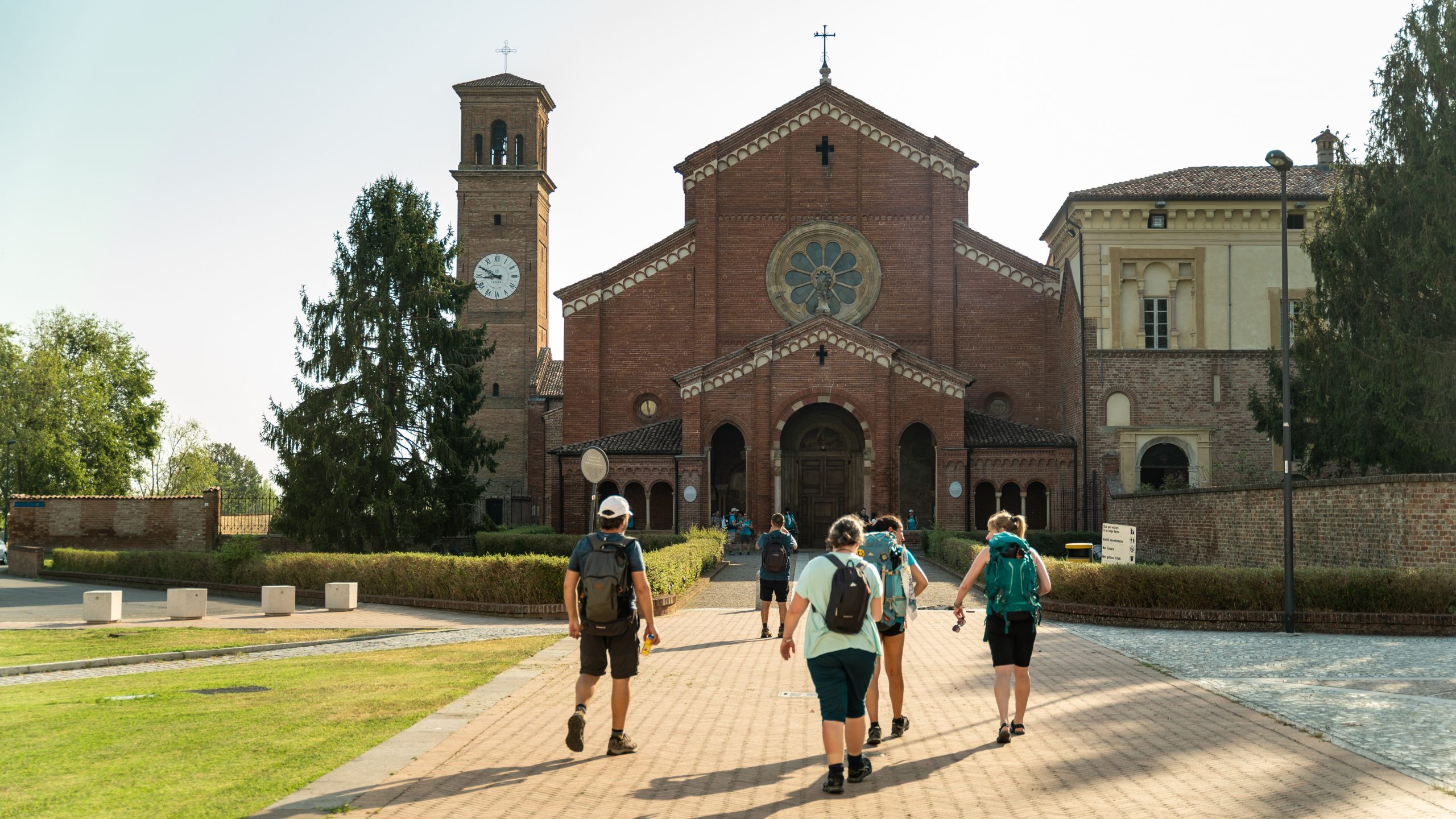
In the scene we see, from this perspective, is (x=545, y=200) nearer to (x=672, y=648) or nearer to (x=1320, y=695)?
(x=672, y=648)

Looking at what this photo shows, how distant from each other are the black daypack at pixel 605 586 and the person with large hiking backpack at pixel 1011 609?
2.72 m

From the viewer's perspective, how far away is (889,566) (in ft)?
33.7

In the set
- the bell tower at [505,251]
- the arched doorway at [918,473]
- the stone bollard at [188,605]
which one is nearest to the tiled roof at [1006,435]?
the arched doorway at [918,473]

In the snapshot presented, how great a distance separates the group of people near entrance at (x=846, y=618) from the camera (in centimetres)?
806

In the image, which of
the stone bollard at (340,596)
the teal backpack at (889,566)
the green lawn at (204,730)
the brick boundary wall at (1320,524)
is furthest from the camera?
the stone bollard at (340,596)

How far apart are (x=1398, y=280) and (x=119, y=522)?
128ft

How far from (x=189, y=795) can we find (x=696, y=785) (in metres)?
3.13

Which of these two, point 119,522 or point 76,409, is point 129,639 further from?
point 76,409

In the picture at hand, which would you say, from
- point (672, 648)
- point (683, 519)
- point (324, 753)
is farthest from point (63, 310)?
point (324, 753)

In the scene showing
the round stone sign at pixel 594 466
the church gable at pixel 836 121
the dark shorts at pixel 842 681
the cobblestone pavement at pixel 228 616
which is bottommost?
the cobblestone pavement at pixel 228 616

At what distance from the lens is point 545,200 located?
2121 inches

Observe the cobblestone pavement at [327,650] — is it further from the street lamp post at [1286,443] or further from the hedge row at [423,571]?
the street lamp post at [1286,443]

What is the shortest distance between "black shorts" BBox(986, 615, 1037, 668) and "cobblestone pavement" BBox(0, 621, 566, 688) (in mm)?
9433

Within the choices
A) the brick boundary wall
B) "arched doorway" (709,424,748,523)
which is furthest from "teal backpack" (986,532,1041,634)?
"arched doorway" (709,424,748,523)
